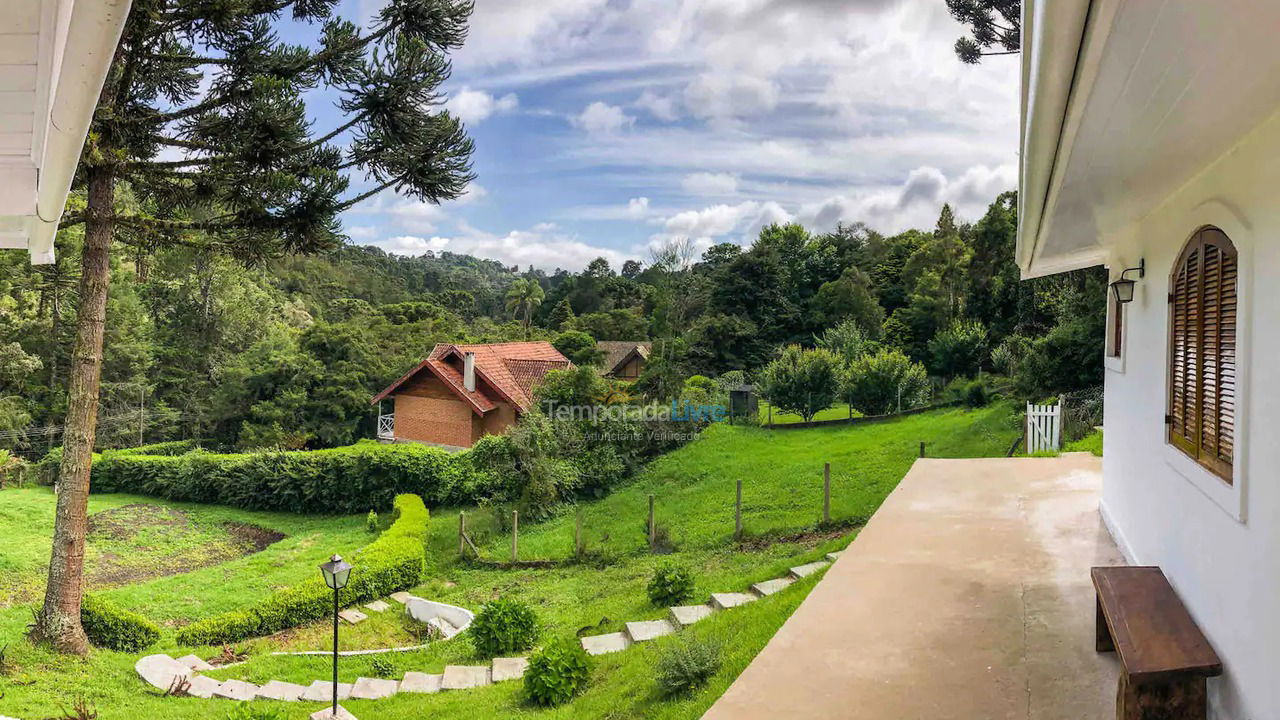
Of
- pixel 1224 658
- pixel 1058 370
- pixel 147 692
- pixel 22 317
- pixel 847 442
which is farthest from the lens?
pixel 22 317

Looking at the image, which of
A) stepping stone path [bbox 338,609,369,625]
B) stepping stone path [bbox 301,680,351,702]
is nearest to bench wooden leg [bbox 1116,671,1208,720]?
stepping stone path [bbox 301,680,351,702]

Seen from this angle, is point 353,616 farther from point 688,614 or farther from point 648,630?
point 688,614

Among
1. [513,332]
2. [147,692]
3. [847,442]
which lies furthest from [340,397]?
[147,692]

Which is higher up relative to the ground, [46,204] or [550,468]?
[46,204]

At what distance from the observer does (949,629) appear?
3.54m

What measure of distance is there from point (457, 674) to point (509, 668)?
1.70 ft

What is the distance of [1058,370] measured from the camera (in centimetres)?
1457

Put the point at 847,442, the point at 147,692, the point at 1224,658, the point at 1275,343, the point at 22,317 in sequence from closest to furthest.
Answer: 1. the point at 1275,343
2. the point at 1224,658
3. the point at 147,692
4. the point at 847,442
5. the point at 22,317

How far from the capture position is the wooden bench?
2.43m

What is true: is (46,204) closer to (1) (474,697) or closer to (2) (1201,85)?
(2) (1201,85)

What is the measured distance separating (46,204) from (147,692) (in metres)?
6.36

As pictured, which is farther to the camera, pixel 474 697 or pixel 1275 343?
pixel 474 697

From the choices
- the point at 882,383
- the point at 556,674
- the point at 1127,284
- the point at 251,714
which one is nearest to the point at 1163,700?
the point at 1127,284

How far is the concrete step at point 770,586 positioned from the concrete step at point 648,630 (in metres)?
0.89
